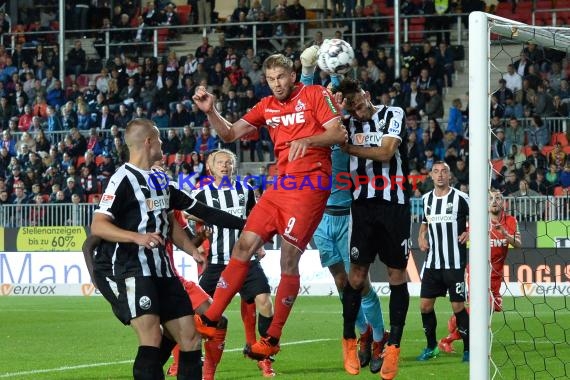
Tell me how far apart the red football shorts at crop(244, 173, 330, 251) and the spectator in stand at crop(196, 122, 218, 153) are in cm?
1652

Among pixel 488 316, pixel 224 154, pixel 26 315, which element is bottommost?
pixel 26 315

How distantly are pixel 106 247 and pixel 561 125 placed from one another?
47.3 feet

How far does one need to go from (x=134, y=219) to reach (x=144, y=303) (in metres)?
0.57

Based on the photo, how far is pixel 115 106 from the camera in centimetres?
2838

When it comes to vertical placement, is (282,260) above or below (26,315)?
above

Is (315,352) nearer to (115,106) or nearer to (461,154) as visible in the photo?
(461,154)

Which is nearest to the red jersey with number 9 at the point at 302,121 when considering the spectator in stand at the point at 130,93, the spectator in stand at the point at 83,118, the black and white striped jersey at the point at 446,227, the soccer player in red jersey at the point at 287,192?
the soccer player in red jersey at the point at 287,192

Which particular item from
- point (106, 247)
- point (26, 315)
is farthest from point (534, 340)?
point (26, 315)

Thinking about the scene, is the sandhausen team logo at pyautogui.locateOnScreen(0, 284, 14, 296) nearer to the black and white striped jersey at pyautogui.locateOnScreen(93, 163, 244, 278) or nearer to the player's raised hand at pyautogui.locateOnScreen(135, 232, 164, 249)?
the black and white striped jersey at pyautogui.locateOnScreen(93, 163, 244, 278)

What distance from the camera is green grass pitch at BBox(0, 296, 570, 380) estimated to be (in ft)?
33.2

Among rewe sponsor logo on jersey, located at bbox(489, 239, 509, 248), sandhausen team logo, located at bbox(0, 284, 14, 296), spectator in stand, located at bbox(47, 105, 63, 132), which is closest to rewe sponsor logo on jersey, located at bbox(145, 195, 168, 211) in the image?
rewe sponsor logo on jersey, located at bbox(489, 239, 509, 248)

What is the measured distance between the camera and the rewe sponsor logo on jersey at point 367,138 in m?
9.15

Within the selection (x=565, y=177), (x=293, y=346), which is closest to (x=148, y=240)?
(x=293, y=346)

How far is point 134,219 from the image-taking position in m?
7.41
